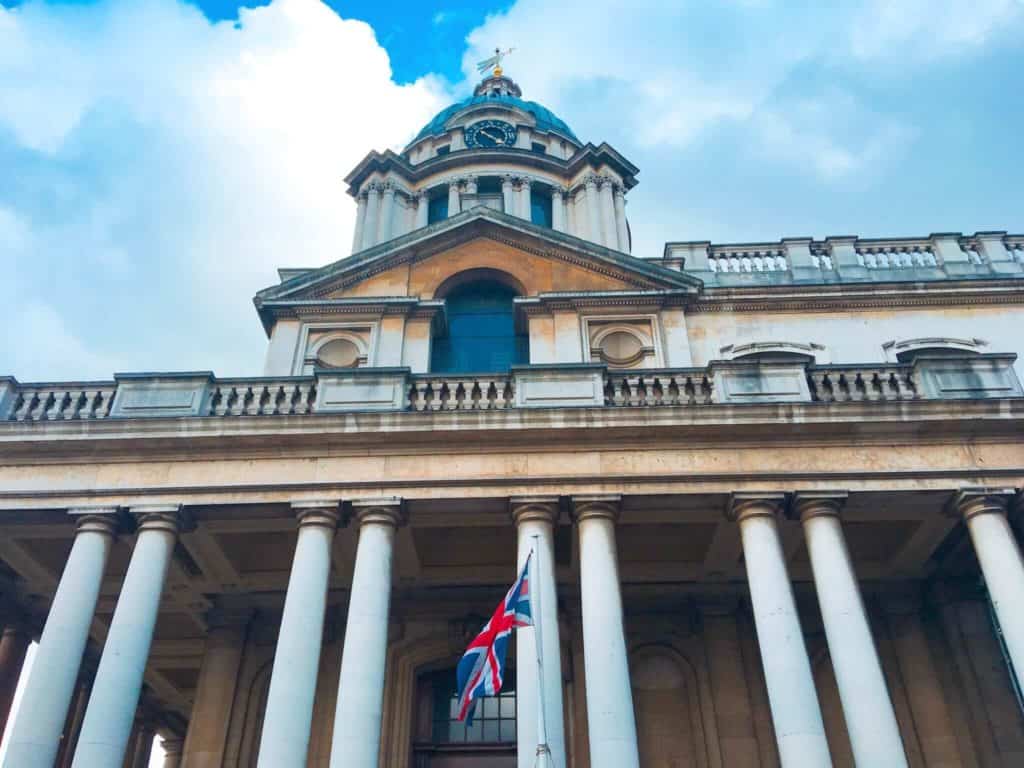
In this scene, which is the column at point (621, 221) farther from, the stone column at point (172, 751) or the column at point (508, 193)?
the stone column at point (172, 751)

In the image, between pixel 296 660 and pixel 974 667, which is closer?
pixel 296 660

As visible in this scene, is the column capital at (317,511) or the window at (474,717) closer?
the column capital at (317,511)

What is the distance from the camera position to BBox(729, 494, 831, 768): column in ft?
34.3

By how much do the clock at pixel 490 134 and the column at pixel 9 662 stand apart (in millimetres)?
24358

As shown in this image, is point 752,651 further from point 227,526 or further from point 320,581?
point 227,526

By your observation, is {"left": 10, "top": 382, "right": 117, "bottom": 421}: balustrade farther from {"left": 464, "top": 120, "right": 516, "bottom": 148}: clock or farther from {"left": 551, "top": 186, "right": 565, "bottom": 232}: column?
{"left": 464, "top": 120, "right": 516, "bottom": 148}: clock

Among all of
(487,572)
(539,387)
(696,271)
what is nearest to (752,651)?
(487,572)

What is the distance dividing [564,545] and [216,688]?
6889 mm

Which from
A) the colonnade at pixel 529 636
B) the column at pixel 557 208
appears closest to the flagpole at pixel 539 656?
the colonnade at pixel 529 636

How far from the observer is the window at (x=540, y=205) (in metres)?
30.5

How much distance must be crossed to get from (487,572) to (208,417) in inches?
226

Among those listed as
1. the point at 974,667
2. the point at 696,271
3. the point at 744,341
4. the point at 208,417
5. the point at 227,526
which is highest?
the point at 696,271

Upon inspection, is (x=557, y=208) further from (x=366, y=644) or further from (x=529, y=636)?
(x=366, y=644)

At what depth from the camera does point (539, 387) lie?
13.7 metres
